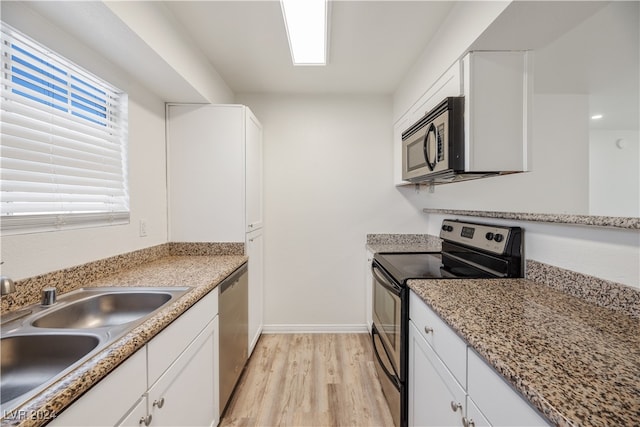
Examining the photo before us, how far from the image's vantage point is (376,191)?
276 centimetres

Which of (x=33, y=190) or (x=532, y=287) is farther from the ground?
(x=33, y=190)

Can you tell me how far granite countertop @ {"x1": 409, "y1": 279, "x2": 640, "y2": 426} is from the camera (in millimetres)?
518

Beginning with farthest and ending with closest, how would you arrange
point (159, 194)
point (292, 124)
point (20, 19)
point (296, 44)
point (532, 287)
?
point (292, 124), point (159, 194), point (296, 44), point (532, 287), point (20, 19)

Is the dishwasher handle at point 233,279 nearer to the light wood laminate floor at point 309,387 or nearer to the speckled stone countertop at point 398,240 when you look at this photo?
the light wood laminate floor at point 309,387

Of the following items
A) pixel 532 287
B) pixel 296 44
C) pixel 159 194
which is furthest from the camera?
pixel 159 194

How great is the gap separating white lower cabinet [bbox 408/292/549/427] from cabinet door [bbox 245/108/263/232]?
143cm

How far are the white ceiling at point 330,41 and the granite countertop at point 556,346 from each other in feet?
5.20

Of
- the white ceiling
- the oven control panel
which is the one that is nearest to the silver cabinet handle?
the oven control panel

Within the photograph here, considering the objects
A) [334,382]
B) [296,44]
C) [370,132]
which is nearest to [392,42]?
[296,44]

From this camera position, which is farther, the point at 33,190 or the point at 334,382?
the point at 334,382

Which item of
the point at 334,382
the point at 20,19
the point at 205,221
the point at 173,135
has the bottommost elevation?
the point at 334,382

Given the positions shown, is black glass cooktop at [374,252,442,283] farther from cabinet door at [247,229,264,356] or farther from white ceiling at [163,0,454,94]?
white ceiling at [163,0,454,94]

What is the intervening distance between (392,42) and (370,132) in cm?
96

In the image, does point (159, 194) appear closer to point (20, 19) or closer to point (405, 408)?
point (20, 19)
